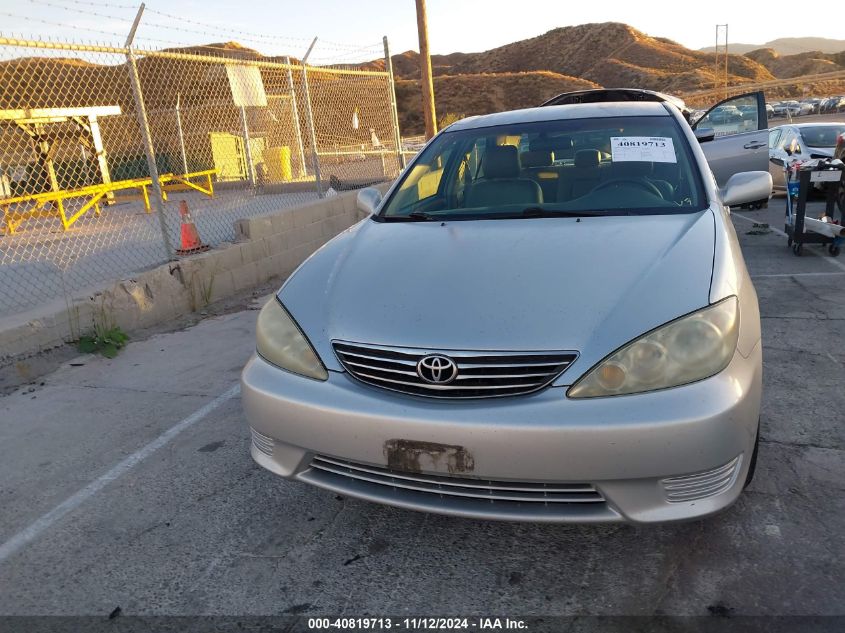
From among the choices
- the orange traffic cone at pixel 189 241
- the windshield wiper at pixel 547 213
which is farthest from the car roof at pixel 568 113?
the orange traffic cone at pixel 189 241

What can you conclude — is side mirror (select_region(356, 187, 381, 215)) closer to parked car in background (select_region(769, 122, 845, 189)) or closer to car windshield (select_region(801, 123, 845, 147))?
parked car in background (select_region(769, 122, 845, 189))

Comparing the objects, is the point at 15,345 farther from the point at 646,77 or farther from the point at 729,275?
the point at 646,77

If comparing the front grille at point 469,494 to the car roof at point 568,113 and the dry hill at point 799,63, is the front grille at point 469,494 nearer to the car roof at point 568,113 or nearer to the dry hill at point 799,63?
the car roof at point 568,113

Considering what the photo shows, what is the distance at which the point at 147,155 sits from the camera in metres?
6.05

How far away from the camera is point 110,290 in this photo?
206 inches

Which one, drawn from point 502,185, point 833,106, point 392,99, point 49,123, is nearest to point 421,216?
point 502,185

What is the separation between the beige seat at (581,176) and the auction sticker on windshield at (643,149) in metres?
0.10

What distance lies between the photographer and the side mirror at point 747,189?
3.38 metres

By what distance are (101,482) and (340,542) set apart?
1383 mm

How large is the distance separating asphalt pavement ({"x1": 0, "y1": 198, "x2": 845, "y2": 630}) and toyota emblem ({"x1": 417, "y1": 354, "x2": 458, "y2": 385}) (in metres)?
0.75

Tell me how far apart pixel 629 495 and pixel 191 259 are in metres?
5.10

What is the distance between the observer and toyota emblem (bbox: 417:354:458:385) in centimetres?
209

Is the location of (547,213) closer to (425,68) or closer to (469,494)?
(469,494)

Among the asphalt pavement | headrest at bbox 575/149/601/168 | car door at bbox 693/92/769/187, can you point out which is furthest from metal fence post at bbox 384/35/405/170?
the asphalt pavement
